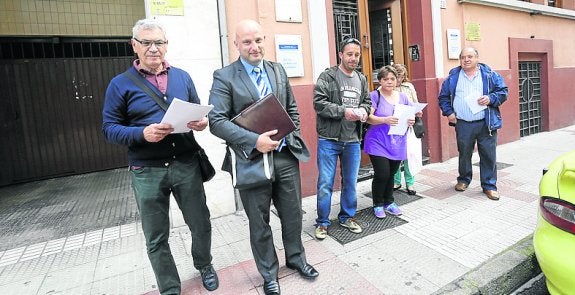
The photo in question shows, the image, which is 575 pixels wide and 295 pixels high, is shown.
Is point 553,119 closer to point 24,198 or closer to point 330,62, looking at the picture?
point 330,62

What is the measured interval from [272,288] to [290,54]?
297 cm

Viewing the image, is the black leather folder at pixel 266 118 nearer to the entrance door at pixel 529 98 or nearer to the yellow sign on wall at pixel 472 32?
the yellow sign on wall at pixel 472 32

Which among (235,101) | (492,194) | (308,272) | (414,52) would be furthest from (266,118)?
(414,52)

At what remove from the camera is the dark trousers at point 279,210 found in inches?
104

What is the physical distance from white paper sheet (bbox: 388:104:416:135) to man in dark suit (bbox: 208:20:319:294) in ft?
4.55

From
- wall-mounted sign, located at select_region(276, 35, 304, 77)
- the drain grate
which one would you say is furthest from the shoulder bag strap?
wall-mounted sign, located at select_region(276, 35, 304, 77)

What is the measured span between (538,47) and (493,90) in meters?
5.19

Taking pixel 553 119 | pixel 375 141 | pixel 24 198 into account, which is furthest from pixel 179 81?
pixel 553 119

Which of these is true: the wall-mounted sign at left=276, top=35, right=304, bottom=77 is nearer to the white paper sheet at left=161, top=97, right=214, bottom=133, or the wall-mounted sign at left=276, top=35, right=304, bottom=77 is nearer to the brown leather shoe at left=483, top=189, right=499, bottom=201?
the white paper sheet at left=161, top=97, right=214, bottom=133

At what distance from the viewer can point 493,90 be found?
4.32 meters

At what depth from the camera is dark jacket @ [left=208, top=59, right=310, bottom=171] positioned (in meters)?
2.46

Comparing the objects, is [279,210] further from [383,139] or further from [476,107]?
[476,107]

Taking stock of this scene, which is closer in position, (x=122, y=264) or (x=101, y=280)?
(x=101, y=280)

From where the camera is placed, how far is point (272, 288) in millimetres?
2639
